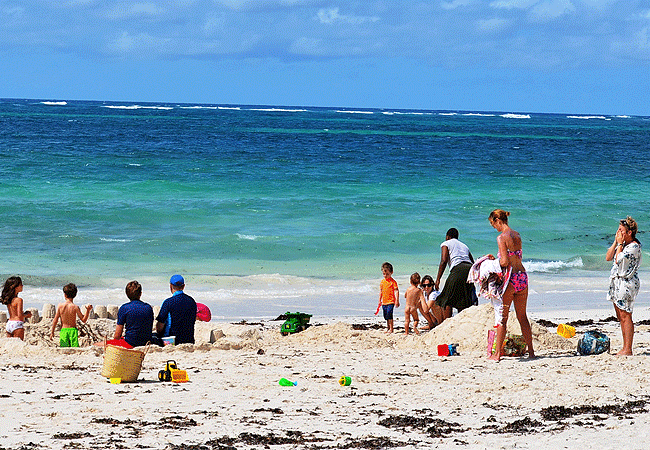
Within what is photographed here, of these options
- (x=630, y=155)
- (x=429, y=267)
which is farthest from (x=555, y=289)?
(x=630, y=155)

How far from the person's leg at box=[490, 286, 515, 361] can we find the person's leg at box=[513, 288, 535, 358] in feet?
0.23

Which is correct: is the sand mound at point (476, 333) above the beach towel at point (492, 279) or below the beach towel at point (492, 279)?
below

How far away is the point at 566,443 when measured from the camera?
5324mm

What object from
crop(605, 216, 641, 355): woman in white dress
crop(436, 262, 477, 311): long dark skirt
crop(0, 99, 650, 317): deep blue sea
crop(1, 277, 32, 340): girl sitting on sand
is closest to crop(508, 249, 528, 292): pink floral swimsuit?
crop(605, 216, 641, 355): woman in white dress

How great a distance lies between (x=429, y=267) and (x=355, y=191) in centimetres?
1230

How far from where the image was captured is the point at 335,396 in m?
6.62

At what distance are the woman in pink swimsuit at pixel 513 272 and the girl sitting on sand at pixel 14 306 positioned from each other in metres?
4.91

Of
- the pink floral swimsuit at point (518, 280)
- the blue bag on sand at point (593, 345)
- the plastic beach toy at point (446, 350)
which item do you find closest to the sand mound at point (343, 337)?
the plastic beach toy at point (446, 350)

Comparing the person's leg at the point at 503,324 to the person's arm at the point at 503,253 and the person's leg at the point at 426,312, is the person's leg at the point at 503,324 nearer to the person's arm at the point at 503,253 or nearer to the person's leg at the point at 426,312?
the person's arm at the point at 503,253

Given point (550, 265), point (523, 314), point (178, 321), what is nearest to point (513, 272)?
point (523, 314)

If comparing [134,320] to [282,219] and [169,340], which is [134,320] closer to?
[169,340]

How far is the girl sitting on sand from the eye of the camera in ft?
28.8

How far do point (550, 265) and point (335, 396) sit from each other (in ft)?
37.5

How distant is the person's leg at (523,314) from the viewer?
26.0ft
